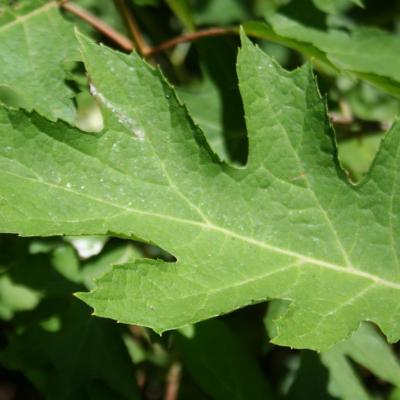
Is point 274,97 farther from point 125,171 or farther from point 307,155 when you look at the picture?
point 125,171

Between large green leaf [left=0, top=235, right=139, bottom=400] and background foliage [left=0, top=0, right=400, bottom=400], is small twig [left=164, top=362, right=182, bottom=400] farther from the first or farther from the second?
large green leaf [left=0, top=235, right=139, bottom=400]

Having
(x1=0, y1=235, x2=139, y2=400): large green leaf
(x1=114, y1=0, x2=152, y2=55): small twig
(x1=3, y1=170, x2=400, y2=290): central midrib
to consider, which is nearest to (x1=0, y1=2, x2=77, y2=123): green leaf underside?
(x1=114, y1=0, x2=152, y2=55): small twig

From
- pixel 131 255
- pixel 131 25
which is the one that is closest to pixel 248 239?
pixel 131 255

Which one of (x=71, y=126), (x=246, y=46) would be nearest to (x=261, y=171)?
(x=246, y=46)

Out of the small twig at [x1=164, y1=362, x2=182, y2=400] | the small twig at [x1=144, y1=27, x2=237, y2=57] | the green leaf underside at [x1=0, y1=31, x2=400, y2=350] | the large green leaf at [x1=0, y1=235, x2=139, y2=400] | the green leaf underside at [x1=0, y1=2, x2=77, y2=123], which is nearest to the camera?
the green leaf underside at [x1=0, y1=31, x2=400, y2=350]

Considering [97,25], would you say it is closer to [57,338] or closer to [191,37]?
[191,37]
